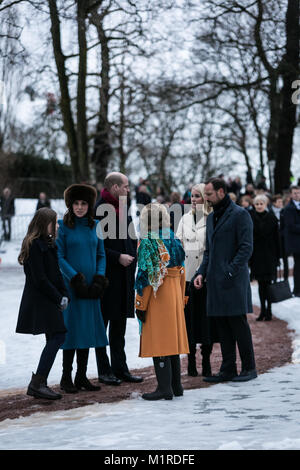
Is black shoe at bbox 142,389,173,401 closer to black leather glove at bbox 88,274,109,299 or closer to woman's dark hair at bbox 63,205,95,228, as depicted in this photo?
black leather glove at bbox 88,274,109,299

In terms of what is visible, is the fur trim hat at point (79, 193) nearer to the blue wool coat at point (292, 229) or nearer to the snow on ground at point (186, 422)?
the snow on ground at point (186, 422)

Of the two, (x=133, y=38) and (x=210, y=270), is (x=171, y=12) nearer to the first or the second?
(x=133, y=38)

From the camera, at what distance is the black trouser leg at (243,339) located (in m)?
7.10

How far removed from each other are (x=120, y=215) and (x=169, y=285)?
1.21 m

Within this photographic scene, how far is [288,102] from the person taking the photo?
21891 millimetres

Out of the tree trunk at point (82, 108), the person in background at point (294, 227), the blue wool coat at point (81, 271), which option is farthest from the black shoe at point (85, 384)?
the tree trunk at point (82, 108)

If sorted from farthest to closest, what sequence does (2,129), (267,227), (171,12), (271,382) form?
(2,129), (171,12), (267,227), (271,382)

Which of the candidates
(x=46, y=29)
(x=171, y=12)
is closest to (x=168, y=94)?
(x=171, y=12)

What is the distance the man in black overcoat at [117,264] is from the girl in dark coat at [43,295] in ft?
2.58

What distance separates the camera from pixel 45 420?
5.62 meters

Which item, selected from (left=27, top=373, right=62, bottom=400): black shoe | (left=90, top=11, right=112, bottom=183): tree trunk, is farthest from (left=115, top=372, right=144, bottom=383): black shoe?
(left=90, top=11, right=112, bottom=183): tree trunk

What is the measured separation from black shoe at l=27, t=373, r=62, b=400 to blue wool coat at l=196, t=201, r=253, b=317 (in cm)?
166

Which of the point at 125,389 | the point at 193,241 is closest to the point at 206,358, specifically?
the point at 125,389

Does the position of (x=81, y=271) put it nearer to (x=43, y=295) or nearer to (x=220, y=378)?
(x=43, y=295)
